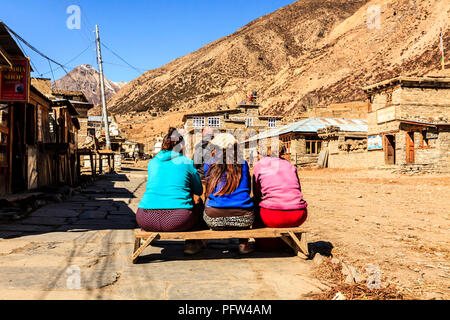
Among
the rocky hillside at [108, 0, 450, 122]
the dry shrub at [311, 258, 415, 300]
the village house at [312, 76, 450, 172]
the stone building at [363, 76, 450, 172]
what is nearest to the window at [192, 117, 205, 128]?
the rocky hillside at [108, 0, 450, 122]

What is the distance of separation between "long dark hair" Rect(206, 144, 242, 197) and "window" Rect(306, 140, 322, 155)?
1214 inches

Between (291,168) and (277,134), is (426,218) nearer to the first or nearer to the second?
(291,168)

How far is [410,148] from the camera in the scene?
72.6ft

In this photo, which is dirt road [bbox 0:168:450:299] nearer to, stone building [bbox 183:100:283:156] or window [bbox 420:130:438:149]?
window [bbox 420:130:438:149]

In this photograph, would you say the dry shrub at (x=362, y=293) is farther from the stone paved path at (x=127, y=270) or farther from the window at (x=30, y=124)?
the window at (x=30, y=124)

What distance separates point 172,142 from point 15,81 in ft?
16.7

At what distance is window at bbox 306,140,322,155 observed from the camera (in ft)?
112

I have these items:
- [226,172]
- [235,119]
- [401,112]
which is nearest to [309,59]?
[235,119]

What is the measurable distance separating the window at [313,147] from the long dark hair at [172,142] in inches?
1219

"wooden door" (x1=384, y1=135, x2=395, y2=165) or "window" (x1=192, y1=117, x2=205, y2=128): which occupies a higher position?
"window" (x1=192, y1=117, x2=205, y2=128)

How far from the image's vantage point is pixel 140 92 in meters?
135

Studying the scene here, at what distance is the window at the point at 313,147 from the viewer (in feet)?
112

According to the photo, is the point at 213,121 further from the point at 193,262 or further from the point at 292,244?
the point at 193,262
